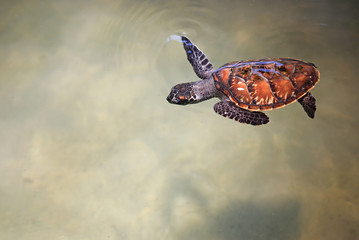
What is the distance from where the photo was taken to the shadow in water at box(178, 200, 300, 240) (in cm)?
190

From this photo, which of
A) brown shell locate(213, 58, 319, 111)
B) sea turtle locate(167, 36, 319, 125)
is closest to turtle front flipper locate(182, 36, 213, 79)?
sea turtle locate(167, 36, 319, 125)

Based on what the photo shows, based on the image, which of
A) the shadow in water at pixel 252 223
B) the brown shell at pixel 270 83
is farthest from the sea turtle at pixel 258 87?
the shadow in water at pixel 252 223

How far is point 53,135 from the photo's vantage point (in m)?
2.21

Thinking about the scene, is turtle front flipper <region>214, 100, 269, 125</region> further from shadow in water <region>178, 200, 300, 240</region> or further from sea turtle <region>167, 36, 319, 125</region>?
shadow in water <region>178, 200, 300, 240</region>

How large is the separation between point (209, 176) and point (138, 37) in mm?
1481

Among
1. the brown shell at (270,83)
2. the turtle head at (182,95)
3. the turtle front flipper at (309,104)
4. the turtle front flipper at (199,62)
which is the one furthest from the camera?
the turtle front flipper at (199,62)

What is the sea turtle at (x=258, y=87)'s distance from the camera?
1883 millimetres

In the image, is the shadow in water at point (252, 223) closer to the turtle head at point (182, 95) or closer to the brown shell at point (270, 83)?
the brown shell at point (270, 83)

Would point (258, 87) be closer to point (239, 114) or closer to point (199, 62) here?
point (239, 114)

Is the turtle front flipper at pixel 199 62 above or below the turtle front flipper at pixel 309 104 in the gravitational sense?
above

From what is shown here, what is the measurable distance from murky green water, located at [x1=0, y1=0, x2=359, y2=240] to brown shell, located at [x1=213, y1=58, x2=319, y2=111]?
1.20 feet

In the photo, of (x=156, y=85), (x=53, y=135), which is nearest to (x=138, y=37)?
(x=156, y=85)

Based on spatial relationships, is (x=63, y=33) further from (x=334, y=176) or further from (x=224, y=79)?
(x=334, y=176)

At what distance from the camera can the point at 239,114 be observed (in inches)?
78.4
